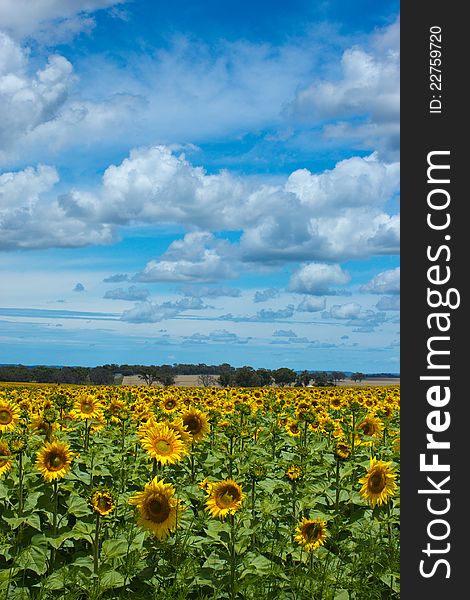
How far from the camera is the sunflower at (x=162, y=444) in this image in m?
6.91

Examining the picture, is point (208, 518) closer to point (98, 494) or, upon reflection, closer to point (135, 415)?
point (98, 494)

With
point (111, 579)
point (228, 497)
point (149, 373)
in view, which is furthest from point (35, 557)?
point (149, 373)

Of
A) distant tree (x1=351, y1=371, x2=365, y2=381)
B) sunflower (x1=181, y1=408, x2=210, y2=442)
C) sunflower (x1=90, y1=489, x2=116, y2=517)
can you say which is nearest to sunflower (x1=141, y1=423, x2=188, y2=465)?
sunflower (x1=90, y1=489, x2=116, y2=517)

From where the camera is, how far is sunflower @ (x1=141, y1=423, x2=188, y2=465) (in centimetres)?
691

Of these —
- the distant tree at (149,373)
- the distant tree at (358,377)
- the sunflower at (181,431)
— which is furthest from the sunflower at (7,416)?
the distant tree at (358,377)

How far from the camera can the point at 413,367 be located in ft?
17.5

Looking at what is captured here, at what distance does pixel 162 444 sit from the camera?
6.97 m

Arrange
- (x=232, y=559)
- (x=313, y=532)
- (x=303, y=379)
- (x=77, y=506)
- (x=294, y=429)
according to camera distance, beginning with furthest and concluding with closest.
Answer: (x=303, y=379) < (x=294, y=429) < (x=77, y=506) < (x=313, y=532) < (x=232, y=559)

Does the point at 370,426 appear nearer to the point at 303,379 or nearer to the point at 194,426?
the point at 194,426

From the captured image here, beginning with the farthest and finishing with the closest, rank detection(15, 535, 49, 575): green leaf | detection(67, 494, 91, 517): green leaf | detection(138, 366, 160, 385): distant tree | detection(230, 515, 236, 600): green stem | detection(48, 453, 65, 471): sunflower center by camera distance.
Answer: detection(138, 366, 160, 385): distant tree, detection(67, 494, 91, 517): green leaf, detection(48, 453, 65, 471): sunflower center, detection(15, 535, 49, 575): green leaf, detection(230, 515, 236, 600): green stem

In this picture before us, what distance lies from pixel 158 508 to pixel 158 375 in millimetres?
74015

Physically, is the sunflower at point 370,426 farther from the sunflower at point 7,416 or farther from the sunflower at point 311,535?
the sunflower at point 7,416

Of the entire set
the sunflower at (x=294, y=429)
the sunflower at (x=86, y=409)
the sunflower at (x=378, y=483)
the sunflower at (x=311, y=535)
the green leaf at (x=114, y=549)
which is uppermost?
the sunflower at (x=86, y=409)

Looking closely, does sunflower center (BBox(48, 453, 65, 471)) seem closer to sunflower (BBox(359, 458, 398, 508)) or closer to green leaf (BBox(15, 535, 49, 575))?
green leaf (BBox(15, 535, 49, 575))
